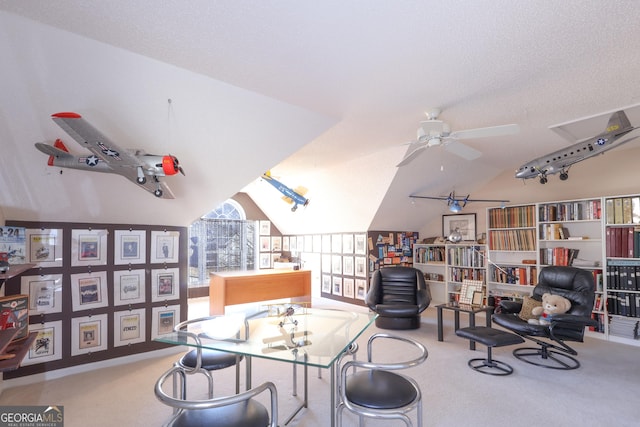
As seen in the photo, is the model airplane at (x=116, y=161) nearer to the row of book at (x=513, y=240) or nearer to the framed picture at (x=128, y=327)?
the framed picture at (x=128, y=327)

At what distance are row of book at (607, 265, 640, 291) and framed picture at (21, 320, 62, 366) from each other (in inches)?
268

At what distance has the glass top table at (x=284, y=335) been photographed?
200 cm

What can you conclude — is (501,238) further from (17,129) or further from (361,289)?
(17,129)

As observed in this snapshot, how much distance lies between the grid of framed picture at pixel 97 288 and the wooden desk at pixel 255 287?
970 mm

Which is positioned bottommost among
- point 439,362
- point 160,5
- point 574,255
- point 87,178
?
point 439,362

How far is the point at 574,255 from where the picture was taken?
4977 millimetres

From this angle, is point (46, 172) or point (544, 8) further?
point (46, 172)

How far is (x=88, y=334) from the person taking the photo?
11.9ft

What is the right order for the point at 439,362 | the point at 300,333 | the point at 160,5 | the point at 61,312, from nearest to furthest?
the point at 160,5, the point at 300,333, the point at 61,312, the point at 439,362

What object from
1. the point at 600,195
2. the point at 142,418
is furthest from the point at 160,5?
the point at 600,195

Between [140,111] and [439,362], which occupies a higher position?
[140,111]

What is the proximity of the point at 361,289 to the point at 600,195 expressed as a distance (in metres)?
4.16

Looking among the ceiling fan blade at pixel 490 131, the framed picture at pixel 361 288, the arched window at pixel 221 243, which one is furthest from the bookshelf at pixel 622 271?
the arched window at pixel 221 243

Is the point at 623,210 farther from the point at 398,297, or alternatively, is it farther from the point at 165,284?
the point at 165,284
